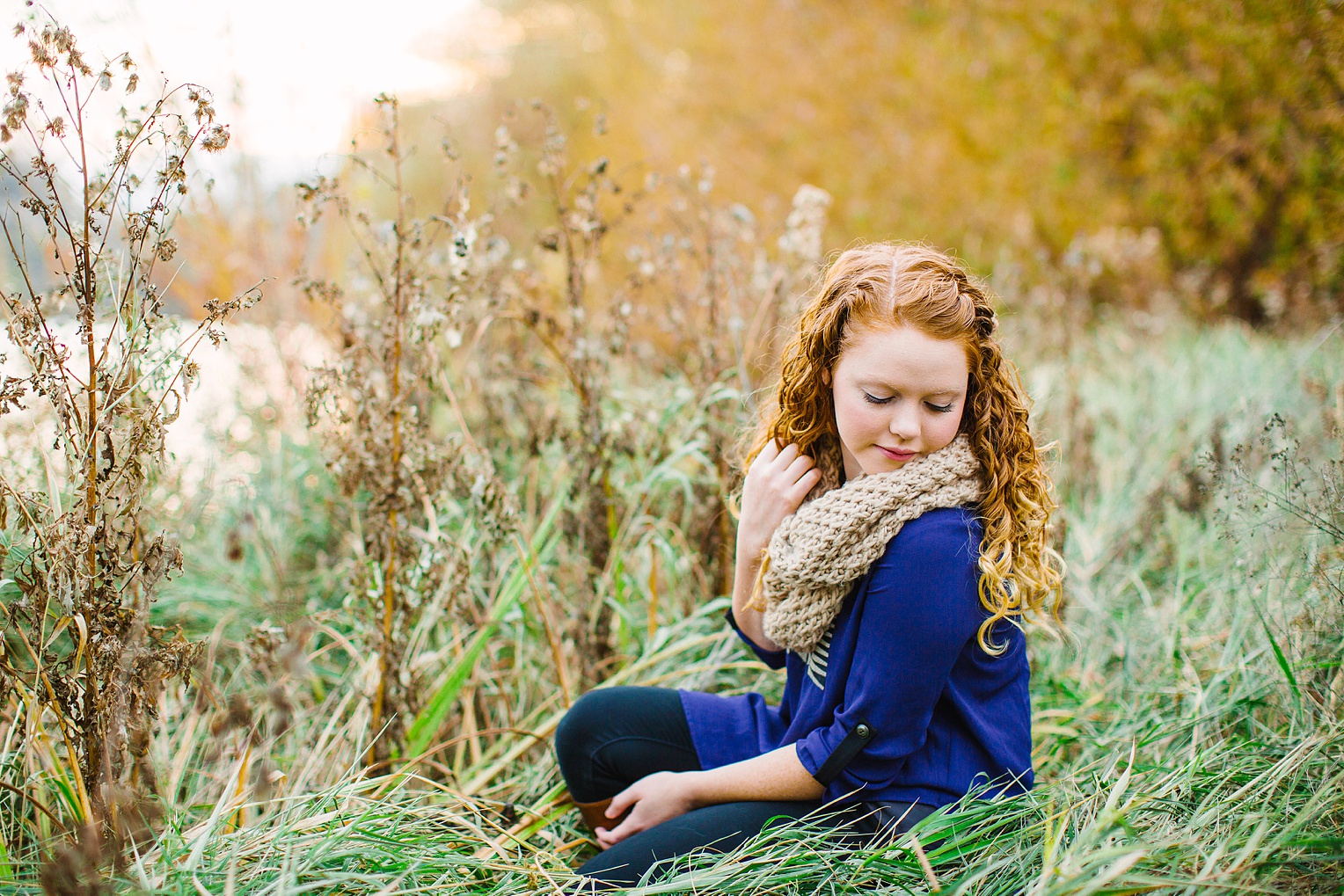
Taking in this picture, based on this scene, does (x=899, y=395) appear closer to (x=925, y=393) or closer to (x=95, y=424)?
(x=925, y=393)

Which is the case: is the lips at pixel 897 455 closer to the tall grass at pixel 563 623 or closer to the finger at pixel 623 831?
the tall grass at pixel 563 623

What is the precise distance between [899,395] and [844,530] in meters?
0.27

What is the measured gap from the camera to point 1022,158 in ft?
18.5

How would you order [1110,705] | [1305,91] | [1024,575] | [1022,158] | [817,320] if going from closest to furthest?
[1024,575], [817,320], [1110,705], [1305,91], [1022,158]

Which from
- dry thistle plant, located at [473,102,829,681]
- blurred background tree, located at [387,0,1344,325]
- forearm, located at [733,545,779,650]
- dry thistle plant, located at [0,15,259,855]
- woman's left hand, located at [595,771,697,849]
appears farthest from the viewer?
blurred background tree, located at [387,0,1344,325]

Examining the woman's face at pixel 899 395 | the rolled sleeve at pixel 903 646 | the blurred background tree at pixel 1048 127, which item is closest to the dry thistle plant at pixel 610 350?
the woman's face at pixel 899 395

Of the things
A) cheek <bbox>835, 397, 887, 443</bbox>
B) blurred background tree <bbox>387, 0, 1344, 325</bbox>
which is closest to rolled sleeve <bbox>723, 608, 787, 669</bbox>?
cheek <bbox>835, 397, 887, 443</bbox>

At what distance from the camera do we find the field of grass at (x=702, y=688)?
55.1 inches

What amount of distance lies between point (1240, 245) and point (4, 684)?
652cm

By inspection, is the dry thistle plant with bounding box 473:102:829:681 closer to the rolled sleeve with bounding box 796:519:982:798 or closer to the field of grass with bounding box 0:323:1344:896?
the field of grass with bounding box 0:323:1344:896

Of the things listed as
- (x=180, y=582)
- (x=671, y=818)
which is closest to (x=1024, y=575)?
(x=671, y=818)

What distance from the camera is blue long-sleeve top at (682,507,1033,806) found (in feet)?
4.54

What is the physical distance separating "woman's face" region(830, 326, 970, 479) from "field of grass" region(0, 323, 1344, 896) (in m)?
0.68

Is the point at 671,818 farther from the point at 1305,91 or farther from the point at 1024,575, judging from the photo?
the point at 1305,91
